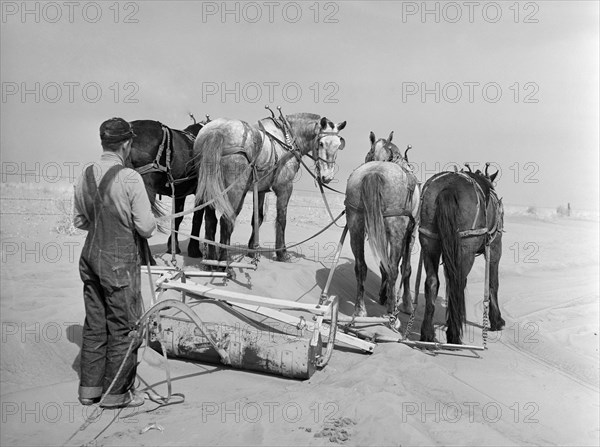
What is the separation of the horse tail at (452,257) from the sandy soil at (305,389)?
1.60ft

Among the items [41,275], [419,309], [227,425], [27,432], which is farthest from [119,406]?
[419,309]

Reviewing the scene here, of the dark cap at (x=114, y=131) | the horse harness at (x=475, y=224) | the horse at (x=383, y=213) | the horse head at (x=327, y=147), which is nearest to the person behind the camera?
the dark cap at (x=114, y=131)

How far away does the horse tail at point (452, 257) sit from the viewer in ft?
22.3

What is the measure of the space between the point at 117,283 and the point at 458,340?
4.42 metres

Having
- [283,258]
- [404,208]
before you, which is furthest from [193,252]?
[404,208]

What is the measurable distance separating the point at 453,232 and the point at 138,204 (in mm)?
4095

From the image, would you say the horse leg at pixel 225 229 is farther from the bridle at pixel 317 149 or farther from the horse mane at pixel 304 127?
the horse mane at pixel 304 127

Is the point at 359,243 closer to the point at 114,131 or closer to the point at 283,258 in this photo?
the point at 283,258

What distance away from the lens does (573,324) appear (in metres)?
9.22

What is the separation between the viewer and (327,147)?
361 inches

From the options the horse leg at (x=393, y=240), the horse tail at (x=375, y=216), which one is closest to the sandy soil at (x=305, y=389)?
the horse leg at (x=393, y=240)

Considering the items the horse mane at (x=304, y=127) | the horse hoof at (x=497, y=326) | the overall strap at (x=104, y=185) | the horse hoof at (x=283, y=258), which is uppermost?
the horse mane at (x=304, y=127)

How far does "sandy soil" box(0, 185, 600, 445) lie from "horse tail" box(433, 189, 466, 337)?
49 centimetres

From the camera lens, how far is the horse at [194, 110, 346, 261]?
26.5ft
